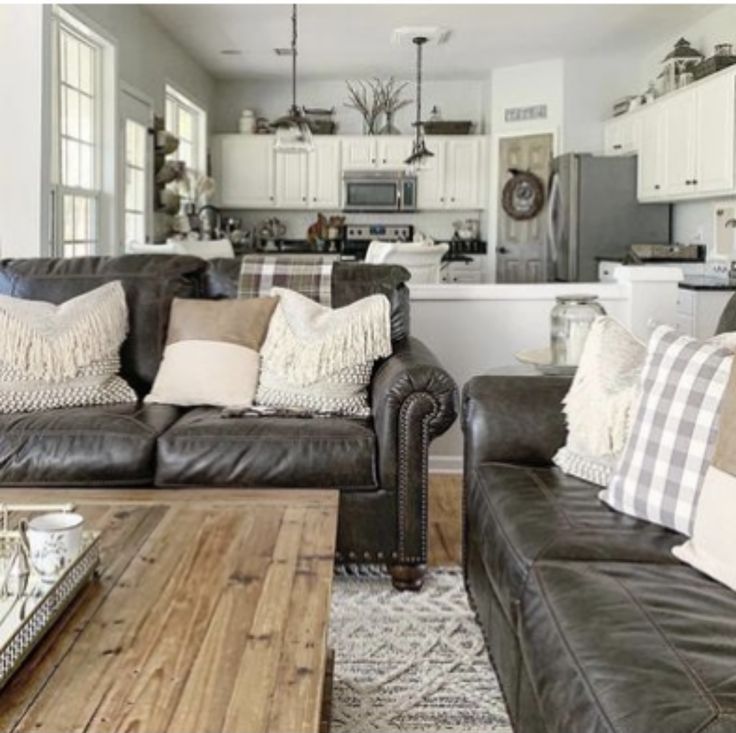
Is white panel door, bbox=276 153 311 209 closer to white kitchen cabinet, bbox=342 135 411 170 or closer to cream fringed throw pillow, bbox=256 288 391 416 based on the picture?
white kitchen cabinet, bbox=342 135 411 170

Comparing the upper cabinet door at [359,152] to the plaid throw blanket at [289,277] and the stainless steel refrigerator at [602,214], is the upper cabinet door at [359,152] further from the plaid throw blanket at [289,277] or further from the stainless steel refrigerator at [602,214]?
the plaid throw blanket at [289,277]

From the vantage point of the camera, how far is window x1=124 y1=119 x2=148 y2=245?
20.5ft

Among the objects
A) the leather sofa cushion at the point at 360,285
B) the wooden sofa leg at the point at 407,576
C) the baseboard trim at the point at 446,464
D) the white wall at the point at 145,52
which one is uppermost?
the white wall at the point at 145,52

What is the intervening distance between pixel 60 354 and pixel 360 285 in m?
1.11

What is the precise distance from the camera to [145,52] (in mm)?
6547

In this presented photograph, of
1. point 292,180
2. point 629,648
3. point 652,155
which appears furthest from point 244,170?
point 629,648

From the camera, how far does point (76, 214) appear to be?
5551 mm

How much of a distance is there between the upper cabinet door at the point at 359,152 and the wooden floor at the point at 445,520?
5.78 meters

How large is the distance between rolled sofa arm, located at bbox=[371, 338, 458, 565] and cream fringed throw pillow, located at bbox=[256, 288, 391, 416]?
0.31 m

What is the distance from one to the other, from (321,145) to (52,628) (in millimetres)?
8380

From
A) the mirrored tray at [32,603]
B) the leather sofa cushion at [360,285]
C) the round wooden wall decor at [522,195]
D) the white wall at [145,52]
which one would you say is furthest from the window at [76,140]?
the round wooden wall decor at [522,195]

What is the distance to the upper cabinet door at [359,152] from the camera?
369 inches

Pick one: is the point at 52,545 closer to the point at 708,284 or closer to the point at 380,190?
the point at 708,284

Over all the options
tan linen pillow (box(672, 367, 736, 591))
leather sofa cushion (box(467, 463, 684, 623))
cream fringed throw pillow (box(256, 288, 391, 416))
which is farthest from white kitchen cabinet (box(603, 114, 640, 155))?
tan linen pillow (box(672, 367, 736, 591))
